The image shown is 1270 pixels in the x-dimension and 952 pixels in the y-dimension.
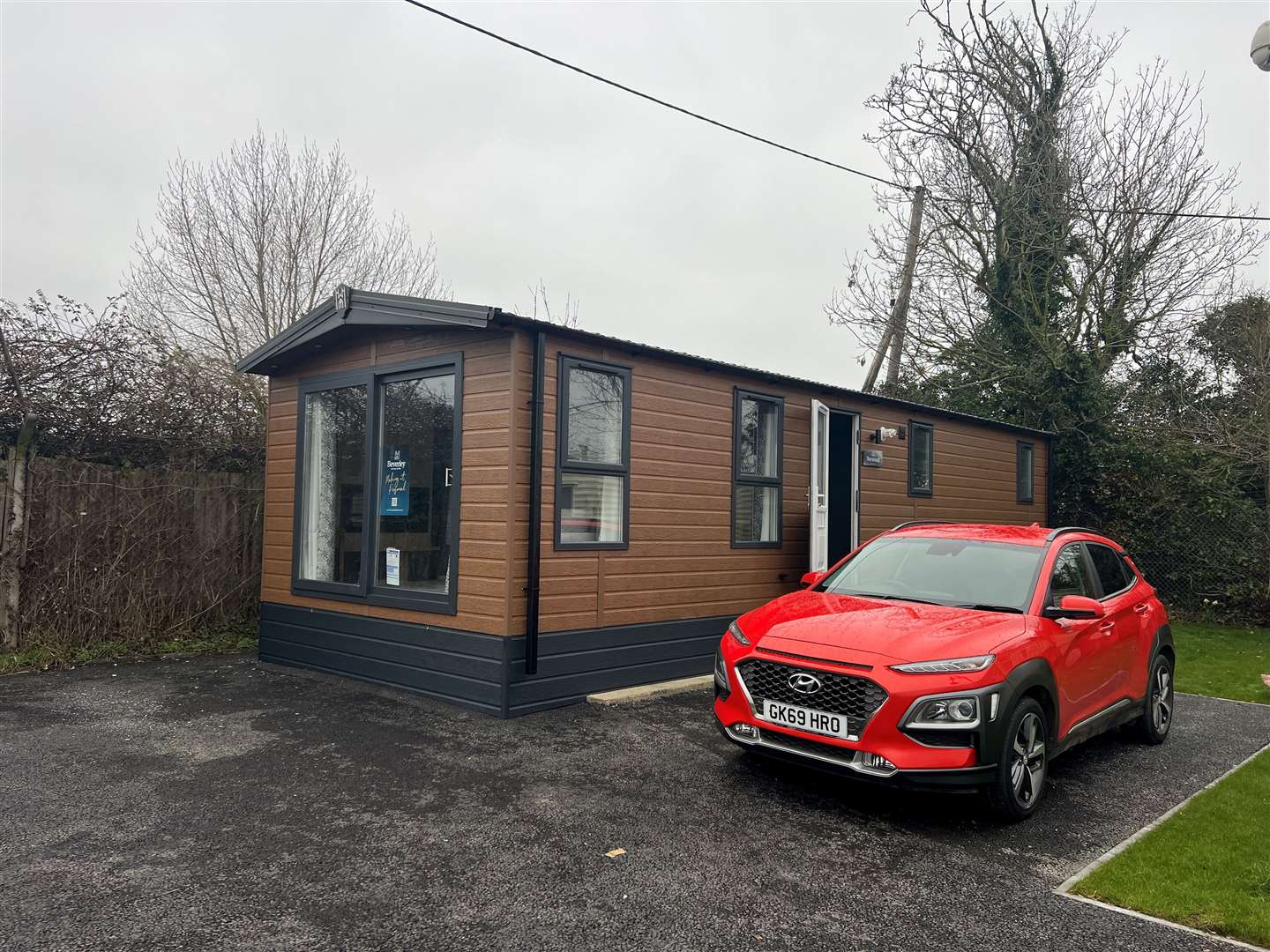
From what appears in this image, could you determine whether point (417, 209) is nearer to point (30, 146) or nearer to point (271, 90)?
point (271, 90)

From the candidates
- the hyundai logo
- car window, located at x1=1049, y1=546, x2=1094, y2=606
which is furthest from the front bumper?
car window, located at x1=1049, y1=546, x2=1094, y2=606

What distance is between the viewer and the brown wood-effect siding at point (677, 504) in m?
6.57

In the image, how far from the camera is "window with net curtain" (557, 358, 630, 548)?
675cm

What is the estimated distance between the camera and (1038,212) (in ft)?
51.0

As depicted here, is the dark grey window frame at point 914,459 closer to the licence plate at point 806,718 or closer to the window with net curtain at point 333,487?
the window with net curtain at point 333,487

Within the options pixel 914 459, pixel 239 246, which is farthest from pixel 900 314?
pixel 239 246

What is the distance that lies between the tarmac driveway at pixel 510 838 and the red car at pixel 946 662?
0.38 m

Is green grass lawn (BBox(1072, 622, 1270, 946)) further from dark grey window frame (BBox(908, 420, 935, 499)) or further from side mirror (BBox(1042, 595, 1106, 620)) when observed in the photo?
dark grey window frame (BBox(908, 420, 935, 499))

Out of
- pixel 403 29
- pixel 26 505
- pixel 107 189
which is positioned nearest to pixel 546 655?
pixel 26 505

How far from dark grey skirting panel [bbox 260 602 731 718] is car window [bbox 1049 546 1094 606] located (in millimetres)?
3375

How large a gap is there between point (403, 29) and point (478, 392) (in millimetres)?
4174

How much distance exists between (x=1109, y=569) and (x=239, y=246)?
14.5 metres

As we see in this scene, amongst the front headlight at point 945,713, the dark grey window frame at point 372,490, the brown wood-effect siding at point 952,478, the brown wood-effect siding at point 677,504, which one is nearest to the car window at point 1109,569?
the front headlight at point 945,713

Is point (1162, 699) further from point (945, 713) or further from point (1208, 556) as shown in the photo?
point (1208, 556)
